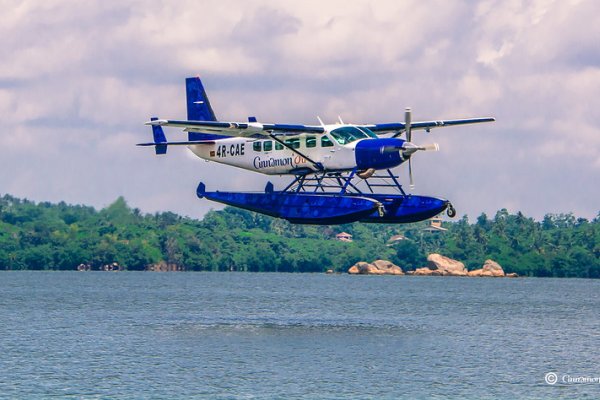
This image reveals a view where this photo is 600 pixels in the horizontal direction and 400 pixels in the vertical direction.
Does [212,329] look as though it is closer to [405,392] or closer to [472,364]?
[472,364]

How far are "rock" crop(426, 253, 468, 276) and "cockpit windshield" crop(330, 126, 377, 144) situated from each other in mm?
147826

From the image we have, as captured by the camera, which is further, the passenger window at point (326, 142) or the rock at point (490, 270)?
the rock at point (490, 270)

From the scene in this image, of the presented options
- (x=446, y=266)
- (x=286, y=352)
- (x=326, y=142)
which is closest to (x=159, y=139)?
(x=326, y=142)

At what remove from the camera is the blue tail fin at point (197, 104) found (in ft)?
184

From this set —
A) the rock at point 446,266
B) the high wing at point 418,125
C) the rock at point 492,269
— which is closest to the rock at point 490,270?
the rock at point 492,269

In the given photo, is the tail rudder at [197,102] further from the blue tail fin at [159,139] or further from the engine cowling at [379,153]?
the engine cowling at [379,153]

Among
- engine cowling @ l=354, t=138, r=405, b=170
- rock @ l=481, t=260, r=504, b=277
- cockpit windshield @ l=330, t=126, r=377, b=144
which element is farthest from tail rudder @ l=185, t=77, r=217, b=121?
rock @ l=481, t=260, r=504, b=277

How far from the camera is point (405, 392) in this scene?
138ft

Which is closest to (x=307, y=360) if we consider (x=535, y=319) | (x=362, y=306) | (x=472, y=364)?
(x=472, y=364)

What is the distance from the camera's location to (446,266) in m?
196

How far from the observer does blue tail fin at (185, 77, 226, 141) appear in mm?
56062

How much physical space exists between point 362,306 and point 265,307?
33.8 ft

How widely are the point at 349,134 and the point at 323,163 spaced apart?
5.96 feet

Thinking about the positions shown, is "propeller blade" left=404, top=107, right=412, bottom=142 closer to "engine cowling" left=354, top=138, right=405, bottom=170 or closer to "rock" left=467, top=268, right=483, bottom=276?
"engine cowling" left=354, top=138, right=405, bottom=170
